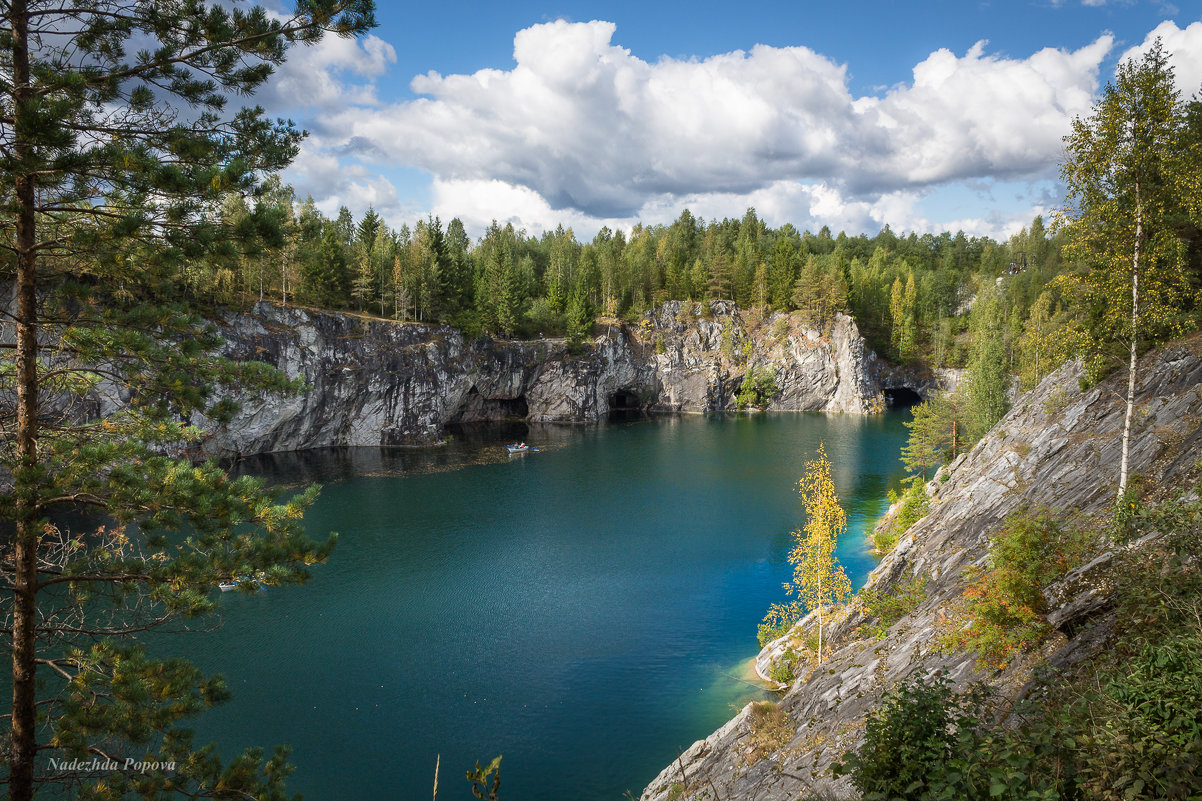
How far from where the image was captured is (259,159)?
818 centimetres

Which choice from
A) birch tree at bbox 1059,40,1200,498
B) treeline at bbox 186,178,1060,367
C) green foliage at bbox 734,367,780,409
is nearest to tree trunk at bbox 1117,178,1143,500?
birch tree at bbox 1059,40,1200,498

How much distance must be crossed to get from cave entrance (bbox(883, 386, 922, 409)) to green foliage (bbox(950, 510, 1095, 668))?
87.6 m

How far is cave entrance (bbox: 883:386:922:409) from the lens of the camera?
92.9 meters

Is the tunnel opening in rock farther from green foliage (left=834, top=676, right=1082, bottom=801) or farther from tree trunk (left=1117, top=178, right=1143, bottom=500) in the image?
green foliage (left=834, top=676, right=1082, bottom=801)

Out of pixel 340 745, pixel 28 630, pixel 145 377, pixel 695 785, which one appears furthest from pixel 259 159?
pixel 340 745

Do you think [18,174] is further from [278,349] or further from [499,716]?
[278,349]

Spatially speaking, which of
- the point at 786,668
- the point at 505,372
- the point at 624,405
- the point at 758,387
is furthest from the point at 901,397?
the point at 786,668

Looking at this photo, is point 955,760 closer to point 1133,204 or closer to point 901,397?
point 1133,204

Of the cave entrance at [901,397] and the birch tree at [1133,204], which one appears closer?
the birch tree at [1133,204]

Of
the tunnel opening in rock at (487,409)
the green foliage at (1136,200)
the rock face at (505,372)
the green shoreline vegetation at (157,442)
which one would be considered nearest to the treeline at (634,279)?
the rock face at (505,372)

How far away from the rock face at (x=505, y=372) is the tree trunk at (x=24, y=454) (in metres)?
47.1

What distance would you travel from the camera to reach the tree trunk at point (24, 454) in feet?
21.7

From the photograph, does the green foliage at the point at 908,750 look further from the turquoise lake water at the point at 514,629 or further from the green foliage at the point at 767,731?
the turquoise lake water at the point at 514,629


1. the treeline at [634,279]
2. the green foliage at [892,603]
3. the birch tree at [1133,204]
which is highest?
the treeline at [634,279]
